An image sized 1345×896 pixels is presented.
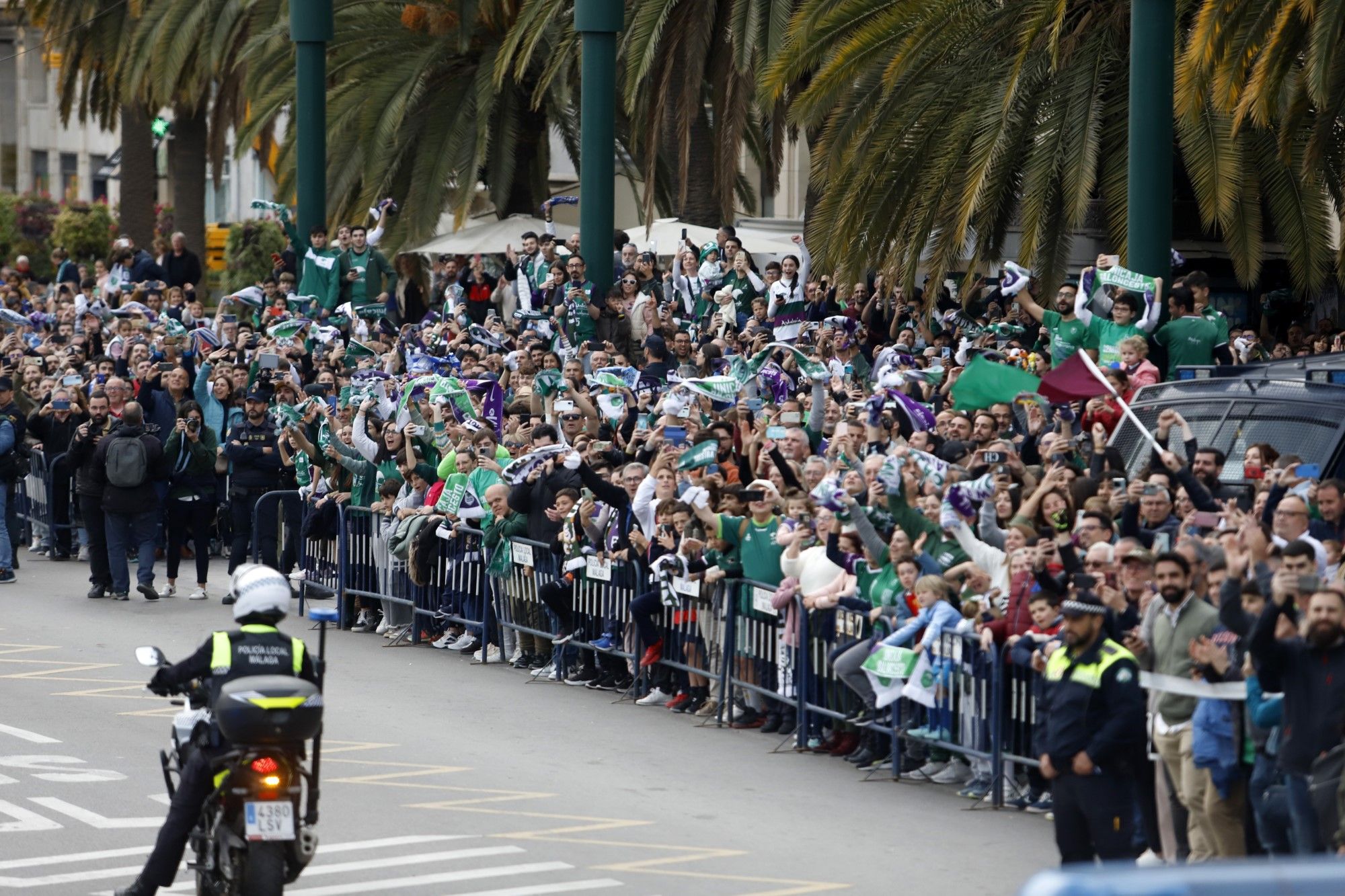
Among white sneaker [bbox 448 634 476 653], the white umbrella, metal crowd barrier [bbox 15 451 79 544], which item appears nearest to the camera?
white sneaker [bbox 448 634 476 653]

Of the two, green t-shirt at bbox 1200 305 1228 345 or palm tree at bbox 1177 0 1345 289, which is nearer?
green t-shirt at bbox 1200 305 1228 345

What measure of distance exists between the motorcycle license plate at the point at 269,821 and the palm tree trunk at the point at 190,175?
29.0 metres

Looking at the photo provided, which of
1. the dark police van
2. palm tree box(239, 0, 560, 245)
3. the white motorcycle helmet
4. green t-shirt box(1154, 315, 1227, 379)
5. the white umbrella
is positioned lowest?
the white motorcycle helmet

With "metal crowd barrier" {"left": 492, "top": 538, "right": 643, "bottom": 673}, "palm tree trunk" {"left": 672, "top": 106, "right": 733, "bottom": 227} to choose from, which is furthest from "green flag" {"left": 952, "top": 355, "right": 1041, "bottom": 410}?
"palm tree trunk" {"left": 672, "top": 106, "right": 733, "bottom": 227}

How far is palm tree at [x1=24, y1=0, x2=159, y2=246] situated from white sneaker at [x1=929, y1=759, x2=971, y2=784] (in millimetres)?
23549

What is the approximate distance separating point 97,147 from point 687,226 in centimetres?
5255

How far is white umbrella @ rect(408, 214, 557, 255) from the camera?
28.3 meters

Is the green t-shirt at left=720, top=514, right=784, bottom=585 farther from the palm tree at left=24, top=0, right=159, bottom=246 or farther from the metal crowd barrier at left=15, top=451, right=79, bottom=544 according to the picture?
the palm tree at left=24, top=0, right=159, bottom=246

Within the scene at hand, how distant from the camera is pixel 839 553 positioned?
13.6 meters

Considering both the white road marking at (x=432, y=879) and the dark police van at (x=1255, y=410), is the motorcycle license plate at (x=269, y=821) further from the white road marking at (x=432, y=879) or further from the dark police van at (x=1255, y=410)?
the dark police van at (x=1255, y=410)

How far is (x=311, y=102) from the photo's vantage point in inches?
1049

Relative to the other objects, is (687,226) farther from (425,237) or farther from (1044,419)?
(1044,419)

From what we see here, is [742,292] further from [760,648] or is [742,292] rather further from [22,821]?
[22,821]

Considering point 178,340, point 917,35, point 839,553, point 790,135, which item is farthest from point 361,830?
point 790,135
